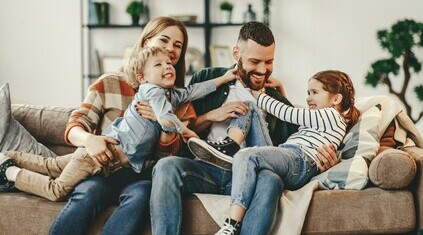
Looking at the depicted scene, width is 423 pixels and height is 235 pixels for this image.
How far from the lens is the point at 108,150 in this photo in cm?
278

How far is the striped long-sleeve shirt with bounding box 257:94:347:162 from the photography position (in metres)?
2.90

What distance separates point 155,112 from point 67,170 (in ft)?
→ 1.34

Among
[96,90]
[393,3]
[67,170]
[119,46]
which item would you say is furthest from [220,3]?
[67,170]

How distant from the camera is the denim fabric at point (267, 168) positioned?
8.61 ft

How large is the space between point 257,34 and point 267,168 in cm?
63

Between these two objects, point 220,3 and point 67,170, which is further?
point 220,3

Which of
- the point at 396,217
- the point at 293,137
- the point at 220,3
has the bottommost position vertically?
the point at 396,217

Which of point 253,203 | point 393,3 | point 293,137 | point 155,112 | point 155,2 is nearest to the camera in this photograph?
point 253,203

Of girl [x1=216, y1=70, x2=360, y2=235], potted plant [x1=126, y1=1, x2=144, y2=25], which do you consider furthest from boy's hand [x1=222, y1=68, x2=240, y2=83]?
potted plant [x1=126, y1=1, x2=144, y2=25]

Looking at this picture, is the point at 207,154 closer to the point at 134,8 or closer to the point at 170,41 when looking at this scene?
the point at 170,41

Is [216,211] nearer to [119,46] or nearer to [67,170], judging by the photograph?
[67,170]

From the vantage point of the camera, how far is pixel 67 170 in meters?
2.81

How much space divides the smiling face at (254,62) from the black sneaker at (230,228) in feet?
2.31

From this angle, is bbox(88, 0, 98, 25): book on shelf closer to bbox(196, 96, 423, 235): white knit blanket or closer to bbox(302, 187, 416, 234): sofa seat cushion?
bbox(196, 96, 423, 235): white knit blanket
